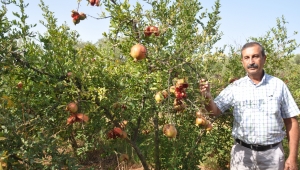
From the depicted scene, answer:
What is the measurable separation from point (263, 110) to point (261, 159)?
0.44m

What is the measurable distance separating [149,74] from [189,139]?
48.4 inches

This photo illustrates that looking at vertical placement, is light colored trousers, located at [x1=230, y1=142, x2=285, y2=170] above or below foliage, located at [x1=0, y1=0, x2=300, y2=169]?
below

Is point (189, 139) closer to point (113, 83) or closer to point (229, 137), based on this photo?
point (229, 137)

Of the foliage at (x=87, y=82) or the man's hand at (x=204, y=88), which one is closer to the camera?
the foliage at (x=87, y=82)

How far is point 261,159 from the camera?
8.00 feet

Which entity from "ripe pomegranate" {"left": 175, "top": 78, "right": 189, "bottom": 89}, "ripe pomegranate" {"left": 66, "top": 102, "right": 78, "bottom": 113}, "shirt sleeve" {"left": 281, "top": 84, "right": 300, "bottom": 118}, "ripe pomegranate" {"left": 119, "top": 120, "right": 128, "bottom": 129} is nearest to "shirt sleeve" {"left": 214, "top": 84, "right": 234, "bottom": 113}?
"shirt sleeve" {"left": 281, "top": 84, "right": 300, "bottom": 118}

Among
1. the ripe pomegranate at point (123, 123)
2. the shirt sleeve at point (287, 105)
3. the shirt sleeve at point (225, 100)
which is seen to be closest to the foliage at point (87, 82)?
the ripe pomegranate at point (123, 123)

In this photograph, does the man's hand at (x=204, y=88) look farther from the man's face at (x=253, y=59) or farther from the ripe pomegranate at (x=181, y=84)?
the man's face at (x=253, y=59)

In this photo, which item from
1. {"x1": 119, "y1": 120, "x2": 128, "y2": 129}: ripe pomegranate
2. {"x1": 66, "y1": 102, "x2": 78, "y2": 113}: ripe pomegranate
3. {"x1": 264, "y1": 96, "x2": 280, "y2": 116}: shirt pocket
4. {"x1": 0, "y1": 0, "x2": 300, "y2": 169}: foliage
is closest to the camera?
{"x1": 0, "y1": 0, "x2": 300, "y2": 169}: foliage

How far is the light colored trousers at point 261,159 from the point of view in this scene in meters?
2.42

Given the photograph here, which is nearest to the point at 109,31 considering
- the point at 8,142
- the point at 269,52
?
the point at 8,142

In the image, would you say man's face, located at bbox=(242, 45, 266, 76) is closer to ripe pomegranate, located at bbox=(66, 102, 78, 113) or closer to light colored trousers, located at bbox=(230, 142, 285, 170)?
light colored trousers, located at bbox=(230, 142, 285, 170)

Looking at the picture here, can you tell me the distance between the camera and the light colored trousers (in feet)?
7.95

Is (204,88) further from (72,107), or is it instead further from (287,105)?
(72,107)
